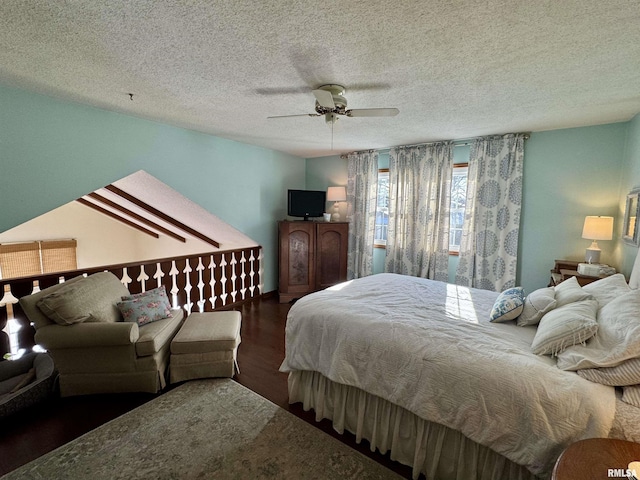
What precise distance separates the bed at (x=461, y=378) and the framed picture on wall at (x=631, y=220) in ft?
3.13

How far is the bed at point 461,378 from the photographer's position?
3.91 feet

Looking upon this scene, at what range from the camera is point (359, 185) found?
4695 millimetres

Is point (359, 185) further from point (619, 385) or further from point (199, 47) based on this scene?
point (619, 385)

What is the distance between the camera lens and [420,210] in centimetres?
412

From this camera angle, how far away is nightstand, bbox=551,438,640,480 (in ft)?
2.98

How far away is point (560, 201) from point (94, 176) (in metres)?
4.98

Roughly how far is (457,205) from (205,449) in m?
3.86

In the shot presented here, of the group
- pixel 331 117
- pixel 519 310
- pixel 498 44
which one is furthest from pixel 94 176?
pixel 519 310

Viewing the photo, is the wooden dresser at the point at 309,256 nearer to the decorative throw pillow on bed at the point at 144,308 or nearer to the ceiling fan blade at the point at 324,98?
the decorative throw pillow on bed at the point at 144,308

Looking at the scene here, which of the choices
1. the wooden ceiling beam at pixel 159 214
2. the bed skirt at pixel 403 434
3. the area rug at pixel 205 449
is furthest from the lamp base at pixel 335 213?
the area rug at pixel 205 449

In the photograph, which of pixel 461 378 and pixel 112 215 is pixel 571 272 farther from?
pixel 112 215

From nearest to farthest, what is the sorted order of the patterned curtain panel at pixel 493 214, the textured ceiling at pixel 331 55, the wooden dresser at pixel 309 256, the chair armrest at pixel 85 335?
the textured ceiling at pixel 331 55
the chair armrest at pixel 85 335
the patterned curtain panel at pixel 493 214
the wooden dresser at pixel 309 256

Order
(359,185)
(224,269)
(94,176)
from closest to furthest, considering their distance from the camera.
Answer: (94,176) < (224,269) < (359,185)

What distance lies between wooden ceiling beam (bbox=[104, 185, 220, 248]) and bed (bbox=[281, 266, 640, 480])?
3.34 metres
